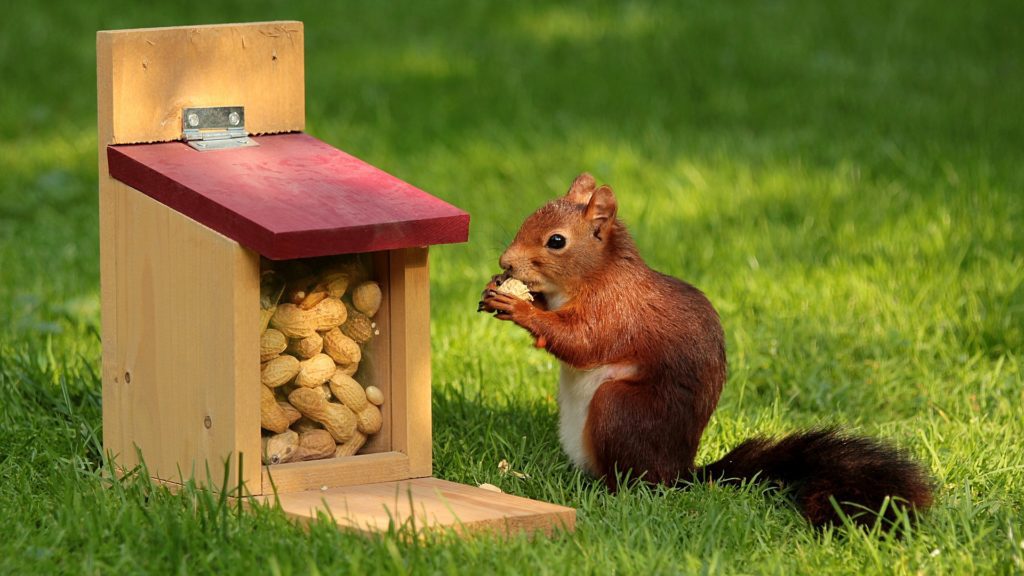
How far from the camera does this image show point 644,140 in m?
6.61

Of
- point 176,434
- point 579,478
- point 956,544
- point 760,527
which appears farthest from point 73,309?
point 956,544

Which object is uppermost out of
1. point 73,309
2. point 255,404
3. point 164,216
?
point 164,216

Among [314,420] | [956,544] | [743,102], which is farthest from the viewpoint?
[743,102]

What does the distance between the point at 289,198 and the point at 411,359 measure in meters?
0.44

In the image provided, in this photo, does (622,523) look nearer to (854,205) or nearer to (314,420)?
(314,420)

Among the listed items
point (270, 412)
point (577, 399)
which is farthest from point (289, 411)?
point (577, 399)

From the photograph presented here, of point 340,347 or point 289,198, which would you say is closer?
point 289,198

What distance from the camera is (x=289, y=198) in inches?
117

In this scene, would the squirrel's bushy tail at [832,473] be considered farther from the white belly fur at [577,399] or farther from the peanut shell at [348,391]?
the peanut shell at [348,391]

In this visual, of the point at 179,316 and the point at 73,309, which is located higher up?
the point at 179,316

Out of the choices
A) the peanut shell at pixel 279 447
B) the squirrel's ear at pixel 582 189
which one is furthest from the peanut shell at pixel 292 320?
the squirrel's ear at pixel 582 189

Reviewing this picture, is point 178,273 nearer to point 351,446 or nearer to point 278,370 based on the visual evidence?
point 278,370

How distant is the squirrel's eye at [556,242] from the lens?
3297 mm

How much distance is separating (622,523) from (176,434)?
91 cm
